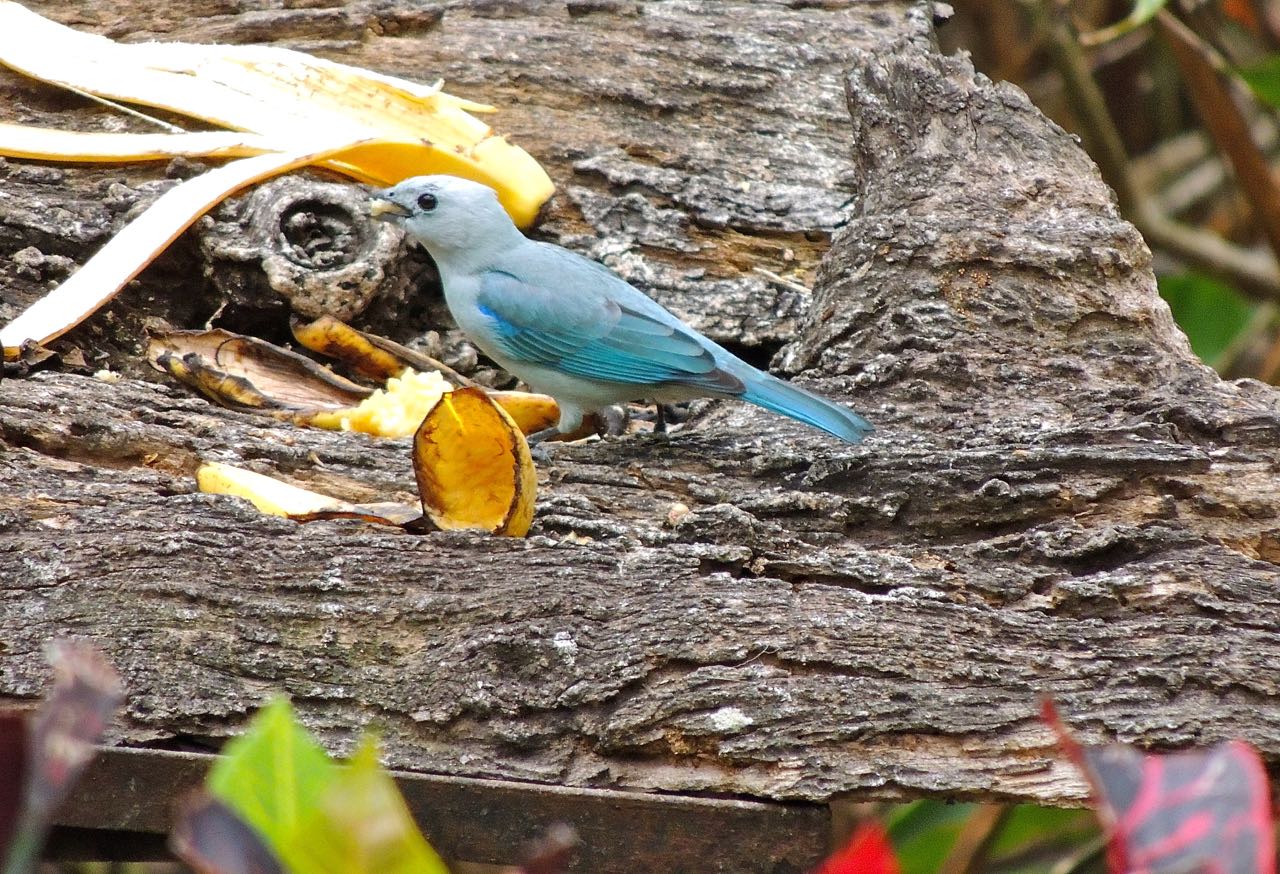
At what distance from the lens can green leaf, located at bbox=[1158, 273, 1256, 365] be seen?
5543 millimetres

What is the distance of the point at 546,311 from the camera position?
349cm

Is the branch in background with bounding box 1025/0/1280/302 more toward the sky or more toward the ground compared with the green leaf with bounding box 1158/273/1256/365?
more toward the sky

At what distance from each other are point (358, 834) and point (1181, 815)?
399mm

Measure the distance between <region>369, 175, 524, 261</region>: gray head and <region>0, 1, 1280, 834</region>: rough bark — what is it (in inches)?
21.1

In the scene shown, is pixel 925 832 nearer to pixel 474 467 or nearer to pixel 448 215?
pixel 448 215

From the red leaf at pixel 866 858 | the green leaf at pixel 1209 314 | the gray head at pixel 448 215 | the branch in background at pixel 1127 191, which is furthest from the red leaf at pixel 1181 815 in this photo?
the green leaf at pixel 1209 314

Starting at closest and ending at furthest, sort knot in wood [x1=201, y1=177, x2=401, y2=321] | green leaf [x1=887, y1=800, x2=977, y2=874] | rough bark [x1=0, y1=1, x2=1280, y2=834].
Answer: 1. rough bark [x1=0, y1=1, x2=1280, y2=834]
2. knot in wood [x1=201, y1=177, x2=401, y2=321]
3. green leaf [x1=887, y1=800, x2=977, y2=874]

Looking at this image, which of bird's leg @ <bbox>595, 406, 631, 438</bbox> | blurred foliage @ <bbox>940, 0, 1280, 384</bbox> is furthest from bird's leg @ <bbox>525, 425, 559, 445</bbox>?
blurred foliage @ <bbox>940, 0, 1280, 384</bbox>

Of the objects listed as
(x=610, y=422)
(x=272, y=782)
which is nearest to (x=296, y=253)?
(x=610, y=422)

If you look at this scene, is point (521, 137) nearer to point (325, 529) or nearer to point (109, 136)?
point (109, 136)

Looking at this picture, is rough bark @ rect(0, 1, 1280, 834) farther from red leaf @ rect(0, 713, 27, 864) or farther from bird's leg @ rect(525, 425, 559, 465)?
red leaf @ rect(0, 713, 27, 864)

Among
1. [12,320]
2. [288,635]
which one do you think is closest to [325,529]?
[288,635]

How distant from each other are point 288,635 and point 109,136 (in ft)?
6.25

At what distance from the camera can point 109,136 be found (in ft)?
11.4
